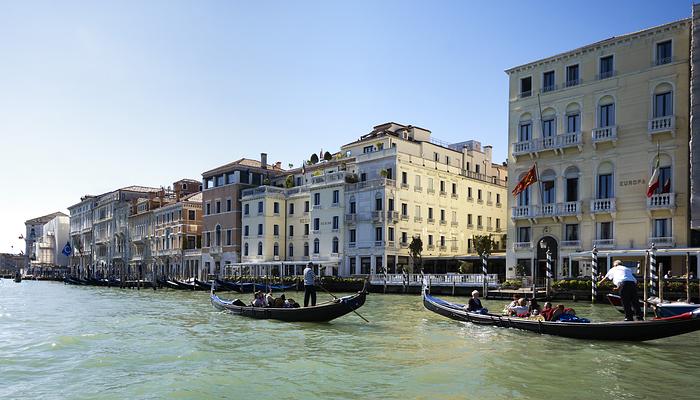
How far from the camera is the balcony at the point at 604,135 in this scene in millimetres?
27312

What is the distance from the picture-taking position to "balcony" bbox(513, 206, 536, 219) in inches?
1179

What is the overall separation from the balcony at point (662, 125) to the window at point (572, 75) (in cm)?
411

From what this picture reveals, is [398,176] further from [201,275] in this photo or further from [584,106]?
[201,275]

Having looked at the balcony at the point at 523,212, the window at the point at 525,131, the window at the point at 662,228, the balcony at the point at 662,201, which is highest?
the window at the point at 525,131

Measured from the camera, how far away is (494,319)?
1512 centimetres

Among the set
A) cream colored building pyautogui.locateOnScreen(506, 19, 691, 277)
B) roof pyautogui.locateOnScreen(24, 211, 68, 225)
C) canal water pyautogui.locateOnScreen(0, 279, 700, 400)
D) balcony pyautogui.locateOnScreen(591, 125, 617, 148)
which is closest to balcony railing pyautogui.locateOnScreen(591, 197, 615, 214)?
cream colored building pyautogui.locateOnScreen(506, 19, 691, 277)

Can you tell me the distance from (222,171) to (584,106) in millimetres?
30024

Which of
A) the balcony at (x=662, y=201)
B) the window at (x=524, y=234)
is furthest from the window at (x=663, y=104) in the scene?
the window at (x=524, y=234)

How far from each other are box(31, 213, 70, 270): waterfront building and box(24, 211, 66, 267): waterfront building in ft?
27.0

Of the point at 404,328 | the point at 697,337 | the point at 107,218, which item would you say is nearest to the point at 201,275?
the point at 107,218

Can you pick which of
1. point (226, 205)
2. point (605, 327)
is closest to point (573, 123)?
point (605, 327)

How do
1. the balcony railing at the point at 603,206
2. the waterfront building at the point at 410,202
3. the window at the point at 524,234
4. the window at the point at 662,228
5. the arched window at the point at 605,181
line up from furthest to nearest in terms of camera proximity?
the waterfront building at the point at 410,202
the window at the point at 524,234
the arched window at the point at 605,181
the balcony railing at the point at 603,206
the window at the point at 662,228

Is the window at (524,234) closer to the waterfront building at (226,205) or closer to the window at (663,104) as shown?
the window at (663,104)

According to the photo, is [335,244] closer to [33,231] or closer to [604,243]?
[604,243]
